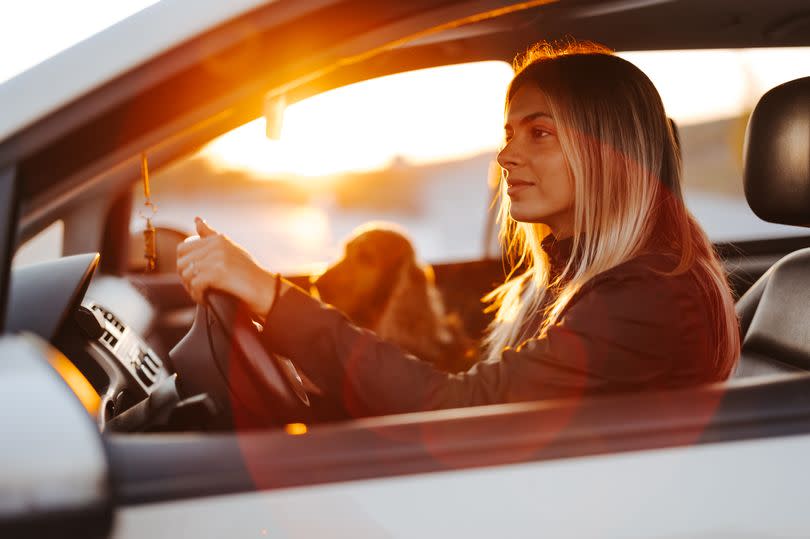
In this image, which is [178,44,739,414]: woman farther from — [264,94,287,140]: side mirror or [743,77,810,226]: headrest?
[264,94,287,140]: side mirror

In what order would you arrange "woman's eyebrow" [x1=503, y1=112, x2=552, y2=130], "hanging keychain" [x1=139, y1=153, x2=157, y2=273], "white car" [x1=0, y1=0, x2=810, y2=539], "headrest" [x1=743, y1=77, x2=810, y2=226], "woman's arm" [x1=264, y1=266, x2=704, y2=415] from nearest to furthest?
1. "white car" [x1=0, y1=0, x2=810, y2=539]
2. "woman's arm" [x1=264, y1=266, x2=704, y2=415]
3. "headrest" [x1=743, y1=77, x2=810, y2=226]
4. "hanging keychain" [x1=139, y1=153, x2=157, y2=273]
5. "woman's eyebrow" [x1=503, y1=112, x2=552, y2=130]

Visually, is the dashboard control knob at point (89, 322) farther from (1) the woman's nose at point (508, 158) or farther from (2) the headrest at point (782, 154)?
(2) the headrest at point (782, 154)

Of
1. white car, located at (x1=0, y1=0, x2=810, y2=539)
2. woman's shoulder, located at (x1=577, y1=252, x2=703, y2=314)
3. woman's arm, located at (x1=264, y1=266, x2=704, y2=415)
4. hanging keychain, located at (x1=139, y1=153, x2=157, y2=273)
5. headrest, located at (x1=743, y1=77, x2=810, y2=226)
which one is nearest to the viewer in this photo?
white car, located at (x1=0, y1=0, x2=810, y2=539)

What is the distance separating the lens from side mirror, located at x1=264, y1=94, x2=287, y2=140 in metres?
1.76

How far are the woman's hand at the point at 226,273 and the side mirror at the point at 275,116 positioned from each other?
48 cm

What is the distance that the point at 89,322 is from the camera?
1.77 metres

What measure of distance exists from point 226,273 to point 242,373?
0.58 ft

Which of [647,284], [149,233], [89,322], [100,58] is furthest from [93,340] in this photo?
[647,284]

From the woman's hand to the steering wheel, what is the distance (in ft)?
0.08

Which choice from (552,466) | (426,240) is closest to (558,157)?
(552,466)

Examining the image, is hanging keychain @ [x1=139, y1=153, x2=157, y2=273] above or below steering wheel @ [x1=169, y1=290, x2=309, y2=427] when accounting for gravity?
above

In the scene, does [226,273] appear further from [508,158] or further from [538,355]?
[508,158]

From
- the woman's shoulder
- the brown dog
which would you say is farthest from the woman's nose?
the brown dog

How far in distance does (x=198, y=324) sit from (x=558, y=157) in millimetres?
780
